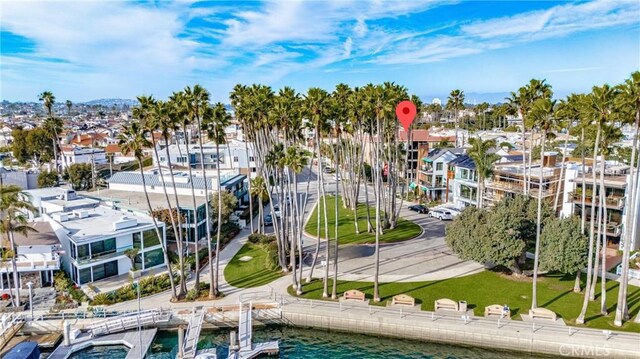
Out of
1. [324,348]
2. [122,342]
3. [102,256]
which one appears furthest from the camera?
[102,256]

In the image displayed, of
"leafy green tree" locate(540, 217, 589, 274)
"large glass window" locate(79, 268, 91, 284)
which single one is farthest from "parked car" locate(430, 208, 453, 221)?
"large glass window" locate(79, 268, 91, 284)

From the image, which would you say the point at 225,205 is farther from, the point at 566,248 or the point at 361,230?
the point at 566,248

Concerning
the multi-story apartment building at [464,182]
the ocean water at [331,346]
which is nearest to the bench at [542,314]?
the ocean water at [331,346]

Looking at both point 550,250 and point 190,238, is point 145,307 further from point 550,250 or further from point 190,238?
point 550,250

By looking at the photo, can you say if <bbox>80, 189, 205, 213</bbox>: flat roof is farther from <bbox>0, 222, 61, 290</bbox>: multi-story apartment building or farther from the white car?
the white car

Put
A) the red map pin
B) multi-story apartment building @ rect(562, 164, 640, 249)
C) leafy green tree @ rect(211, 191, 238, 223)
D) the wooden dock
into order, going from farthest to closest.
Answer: leafy green tree @ rect(211, 191, 238, 223), the red map pin, multi-story apartment building @ rect(562, 164, 640, 249), the wooden dock

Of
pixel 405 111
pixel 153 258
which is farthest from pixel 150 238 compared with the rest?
pixel 405 111
